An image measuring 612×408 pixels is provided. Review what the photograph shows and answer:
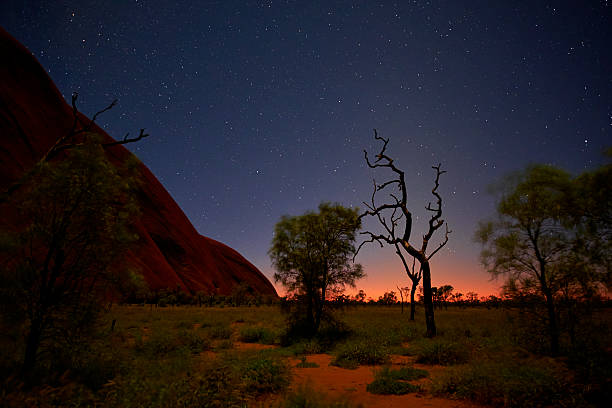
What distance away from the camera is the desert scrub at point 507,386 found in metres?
5.69

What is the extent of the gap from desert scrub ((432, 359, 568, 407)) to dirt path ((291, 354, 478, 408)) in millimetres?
392

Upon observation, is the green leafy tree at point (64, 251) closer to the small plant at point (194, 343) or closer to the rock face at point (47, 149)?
the small plant at point (194, 343)

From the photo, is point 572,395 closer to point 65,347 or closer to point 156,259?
point 65,347

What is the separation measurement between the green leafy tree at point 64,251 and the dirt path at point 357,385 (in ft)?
20.2

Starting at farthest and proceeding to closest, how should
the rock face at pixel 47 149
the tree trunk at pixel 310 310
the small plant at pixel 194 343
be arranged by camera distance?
the rock face at pixel 47 149
the tree trunk at pixel 310 310
the small plant at pixel 194 343

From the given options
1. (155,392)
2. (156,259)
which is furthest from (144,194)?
(155,392)

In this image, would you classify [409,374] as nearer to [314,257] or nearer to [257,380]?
[257,380]

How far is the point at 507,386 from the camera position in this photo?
19.9 ft

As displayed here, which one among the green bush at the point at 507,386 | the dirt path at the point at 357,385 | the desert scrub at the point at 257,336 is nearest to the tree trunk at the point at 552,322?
the green bush at the point at 507,386

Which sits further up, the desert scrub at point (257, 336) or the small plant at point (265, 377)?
the small plant at point (265, 377)

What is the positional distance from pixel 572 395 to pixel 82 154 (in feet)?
42.0

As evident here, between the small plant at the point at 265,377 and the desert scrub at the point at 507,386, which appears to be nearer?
the desert scrub at the point at 507,386

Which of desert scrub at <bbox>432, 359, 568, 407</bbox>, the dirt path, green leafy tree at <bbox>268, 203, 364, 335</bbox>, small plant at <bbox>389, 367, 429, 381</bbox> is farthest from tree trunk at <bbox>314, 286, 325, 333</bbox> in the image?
desert scrub at <bbox>432, 359, 568, 407</bbox>

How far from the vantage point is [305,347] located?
43.8ft
